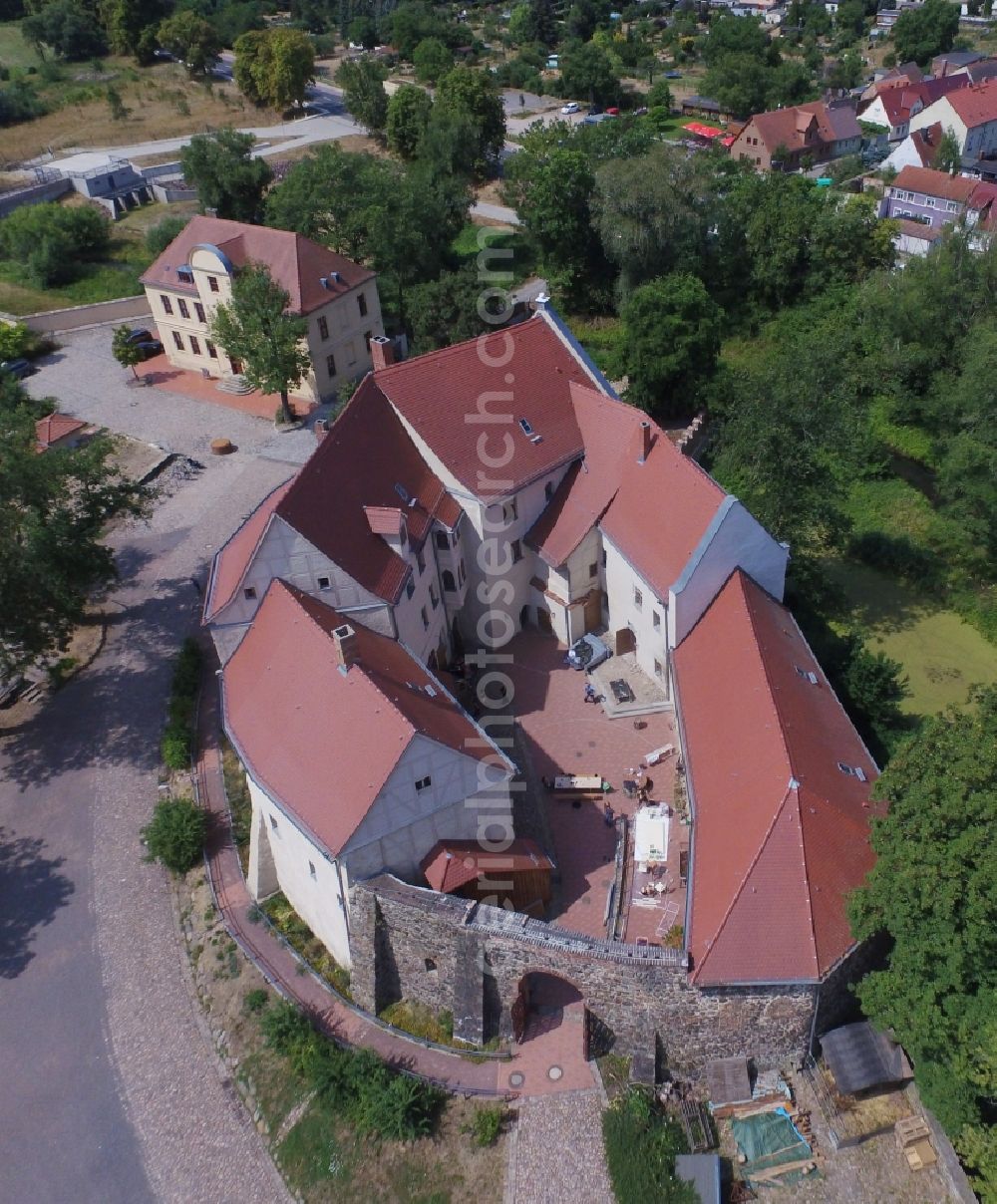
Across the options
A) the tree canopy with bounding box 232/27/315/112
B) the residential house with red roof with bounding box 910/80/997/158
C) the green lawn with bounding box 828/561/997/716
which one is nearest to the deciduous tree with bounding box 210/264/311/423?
the green lawn with bounding box 828/561/997/716

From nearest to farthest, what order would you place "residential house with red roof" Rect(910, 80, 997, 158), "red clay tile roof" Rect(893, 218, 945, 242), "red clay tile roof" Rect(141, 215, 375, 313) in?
1. "red clay tile roof" Rect(141, 215, 375, 313)
2. "red clay tile roof" Rect(893, 218, 945, 242)
3. "residential house with red roof" Rect(910, 80, 997, 158)

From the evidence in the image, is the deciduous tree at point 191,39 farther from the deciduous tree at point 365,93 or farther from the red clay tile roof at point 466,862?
the red clay tile roof at point 466,862

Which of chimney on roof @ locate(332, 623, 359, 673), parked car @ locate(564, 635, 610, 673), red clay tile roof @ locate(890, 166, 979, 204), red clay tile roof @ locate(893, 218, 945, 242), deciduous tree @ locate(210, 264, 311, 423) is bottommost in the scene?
parked car @ locate(564, 635, 610, 673)

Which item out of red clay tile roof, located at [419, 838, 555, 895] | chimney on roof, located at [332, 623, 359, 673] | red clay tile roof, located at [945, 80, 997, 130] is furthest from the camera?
red clay tile roof, located at [945, 80, 997, 130]

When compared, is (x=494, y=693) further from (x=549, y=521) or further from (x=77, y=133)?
(x=77, y=133)

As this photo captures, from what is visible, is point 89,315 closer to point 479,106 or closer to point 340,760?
point 479,106

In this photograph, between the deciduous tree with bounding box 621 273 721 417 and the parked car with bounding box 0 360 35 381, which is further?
the parked car with bounding box 0 360 35 381

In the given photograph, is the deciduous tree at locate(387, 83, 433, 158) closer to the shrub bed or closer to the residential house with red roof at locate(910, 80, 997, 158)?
the residential house with red roof at locate(910, 80, 997, 158)
